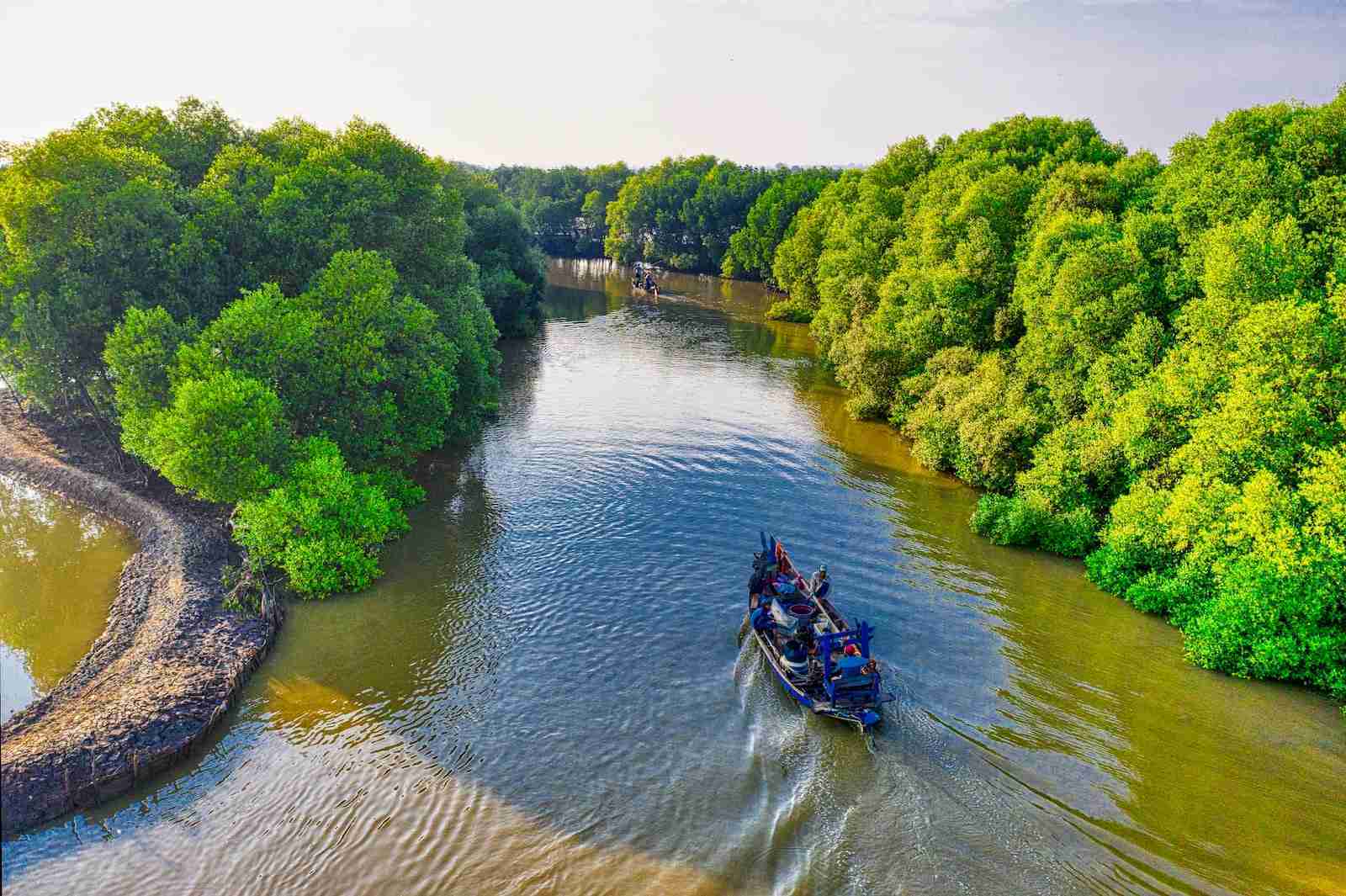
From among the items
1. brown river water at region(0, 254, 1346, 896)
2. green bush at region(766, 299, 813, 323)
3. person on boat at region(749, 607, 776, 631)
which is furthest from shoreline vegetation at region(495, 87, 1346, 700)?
green bush at region(766, 299, 813, 323)

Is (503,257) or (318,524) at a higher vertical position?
(503,257)

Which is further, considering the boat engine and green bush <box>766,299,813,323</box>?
green bush <box>766,299,813,323</box>

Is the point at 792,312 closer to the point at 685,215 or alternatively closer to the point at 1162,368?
the point at 685,215

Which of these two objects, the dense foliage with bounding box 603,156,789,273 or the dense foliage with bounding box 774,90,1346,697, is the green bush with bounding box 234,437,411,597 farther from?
the dense foliage with bounding box 603,156,789,273

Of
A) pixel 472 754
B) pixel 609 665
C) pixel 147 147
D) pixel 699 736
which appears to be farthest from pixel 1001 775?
pixel 147 147

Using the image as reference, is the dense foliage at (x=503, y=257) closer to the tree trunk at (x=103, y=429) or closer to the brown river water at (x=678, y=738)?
the tree trunk at (x=103, y=429)

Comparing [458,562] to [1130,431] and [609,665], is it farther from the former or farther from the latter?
[1130,431]

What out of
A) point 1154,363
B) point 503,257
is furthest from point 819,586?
point 503,257
